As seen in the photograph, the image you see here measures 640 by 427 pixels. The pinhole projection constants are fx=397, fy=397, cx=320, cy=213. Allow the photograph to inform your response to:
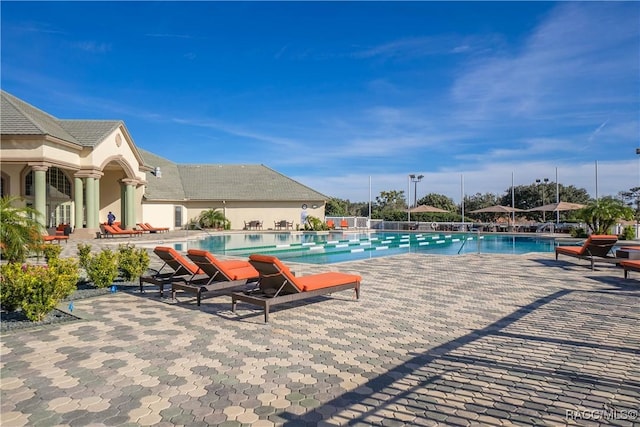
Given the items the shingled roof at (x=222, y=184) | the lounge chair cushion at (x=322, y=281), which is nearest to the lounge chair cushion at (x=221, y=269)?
the lounge chair cushion at (x=322, y=281)

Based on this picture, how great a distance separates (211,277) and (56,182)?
21.9m

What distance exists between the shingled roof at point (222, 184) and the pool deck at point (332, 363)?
2632 centimetres

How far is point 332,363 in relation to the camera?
13.9 ft

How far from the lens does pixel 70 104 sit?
2834 centimetres

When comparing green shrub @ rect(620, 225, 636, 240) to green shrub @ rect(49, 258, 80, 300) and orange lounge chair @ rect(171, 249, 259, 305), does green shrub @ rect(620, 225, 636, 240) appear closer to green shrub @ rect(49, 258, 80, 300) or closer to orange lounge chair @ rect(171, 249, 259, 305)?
orange lounge chair @ rect(171, 249, 259, 305)

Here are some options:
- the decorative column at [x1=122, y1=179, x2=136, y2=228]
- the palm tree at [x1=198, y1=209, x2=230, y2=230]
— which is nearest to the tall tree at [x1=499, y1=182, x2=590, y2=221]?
the palm tree at [x1=198, y1=209, x2=230, y2=230]

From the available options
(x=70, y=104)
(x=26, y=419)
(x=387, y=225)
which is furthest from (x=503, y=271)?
(x=70, y=104)

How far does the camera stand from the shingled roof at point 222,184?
108 ft

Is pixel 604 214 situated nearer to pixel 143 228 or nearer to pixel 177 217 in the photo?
pixel 143 228

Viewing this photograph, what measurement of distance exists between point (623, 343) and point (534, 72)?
16.4 m

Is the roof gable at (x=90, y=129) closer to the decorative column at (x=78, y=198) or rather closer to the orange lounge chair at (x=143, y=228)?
the decorative column at (x=78, y=198)

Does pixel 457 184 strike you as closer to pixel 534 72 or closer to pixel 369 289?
pixel 534 72

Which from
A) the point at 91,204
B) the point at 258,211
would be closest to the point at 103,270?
the point at 91,204

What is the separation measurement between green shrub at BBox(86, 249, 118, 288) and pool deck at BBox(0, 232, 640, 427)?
795 mm
